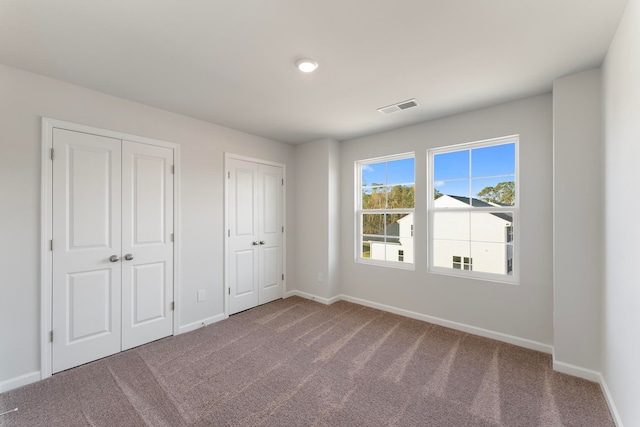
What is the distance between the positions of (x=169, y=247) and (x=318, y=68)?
8.01 ft

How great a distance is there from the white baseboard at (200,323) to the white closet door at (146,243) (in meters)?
0.14

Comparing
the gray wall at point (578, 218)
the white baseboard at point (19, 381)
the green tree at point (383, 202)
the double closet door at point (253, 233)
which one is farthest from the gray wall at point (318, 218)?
the white baseboard at point (19, 381)

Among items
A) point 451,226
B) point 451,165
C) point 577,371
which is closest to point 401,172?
point 451,165

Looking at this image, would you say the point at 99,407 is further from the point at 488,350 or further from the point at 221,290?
the point at 488,350

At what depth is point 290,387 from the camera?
211 cm

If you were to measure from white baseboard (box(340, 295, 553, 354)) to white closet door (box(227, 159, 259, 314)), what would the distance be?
1.64 meters

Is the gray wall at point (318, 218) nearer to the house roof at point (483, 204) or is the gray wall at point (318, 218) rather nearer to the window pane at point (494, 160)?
the house roof at point (483, 204)

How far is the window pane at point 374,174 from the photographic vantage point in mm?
3932

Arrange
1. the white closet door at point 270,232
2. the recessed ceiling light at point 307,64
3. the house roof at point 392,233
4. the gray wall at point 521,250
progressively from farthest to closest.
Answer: the white closet door at point 270,232
the house roof at point 392,233
the gray wall at point 521,250
the recessed ceiling light at point 307,64

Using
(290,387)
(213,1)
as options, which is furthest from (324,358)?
(213,1)

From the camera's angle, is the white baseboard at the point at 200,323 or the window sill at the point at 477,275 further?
the white baseboard at the point at 200,323

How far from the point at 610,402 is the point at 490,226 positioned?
1.64 meters

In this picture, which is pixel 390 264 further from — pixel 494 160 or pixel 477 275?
pixel 494 160

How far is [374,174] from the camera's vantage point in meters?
4.04
